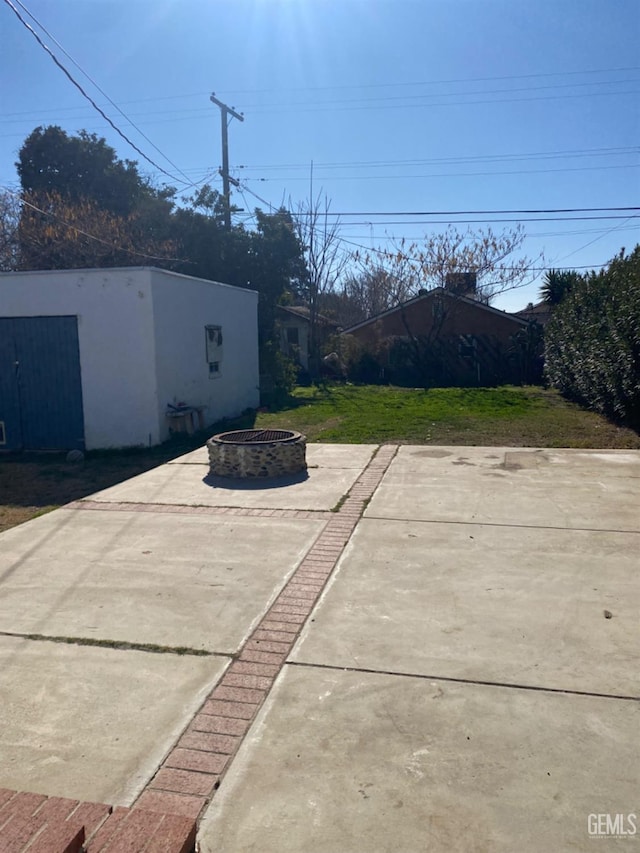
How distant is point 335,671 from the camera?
347 cm

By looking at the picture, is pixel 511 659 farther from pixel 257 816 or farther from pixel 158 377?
pixel 158 377

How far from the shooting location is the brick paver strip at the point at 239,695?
2.61 meters

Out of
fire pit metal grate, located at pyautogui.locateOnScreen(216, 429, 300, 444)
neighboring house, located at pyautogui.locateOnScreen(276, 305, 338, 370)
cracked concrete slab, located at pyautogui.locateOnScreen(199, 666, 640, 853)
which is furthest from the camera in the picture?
neighboring house, located at pyautogui.locateOnScreen(276, 305, 338, 370)

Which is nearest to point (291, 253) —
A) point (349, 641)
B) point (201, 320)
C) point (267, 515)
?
point (201, 320)

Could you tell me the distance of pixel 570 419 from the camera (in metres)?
13.3

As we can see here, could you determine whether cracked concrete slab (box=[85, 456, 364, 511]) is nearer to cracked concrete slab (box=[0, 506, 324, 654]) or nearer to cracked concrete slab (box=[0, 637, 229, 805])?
cracked concrete slab (box=[0, 506, 324, 654])

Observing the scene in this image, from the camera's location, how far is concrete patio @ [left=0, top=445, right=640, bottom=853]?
8.18 ft

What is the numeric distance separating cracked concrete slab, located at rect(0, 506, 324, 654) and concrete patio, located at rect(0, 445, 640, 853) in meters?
0.02

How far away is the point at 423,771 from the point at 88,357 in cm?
Answer: 901

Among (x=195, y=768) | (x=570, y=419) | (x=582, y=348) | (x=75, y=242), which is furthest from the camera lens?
(x=75, y=242)

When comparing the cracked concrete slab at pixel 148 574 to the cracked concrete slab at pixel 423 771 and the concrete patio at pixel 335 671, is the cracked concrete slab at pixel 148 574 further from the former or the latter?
the cracked concrete slab at pixel 423 771

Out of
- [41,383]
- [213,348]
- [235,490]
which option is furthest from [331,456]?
[41,383]

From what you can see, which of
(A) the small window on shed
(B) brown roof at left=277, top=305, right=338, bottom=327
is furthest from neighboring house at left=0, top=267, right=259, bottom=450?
(B) brown roof at left=277, top=305, right=338, bottom=327

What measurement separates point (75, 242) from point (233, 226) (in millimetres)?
5334
